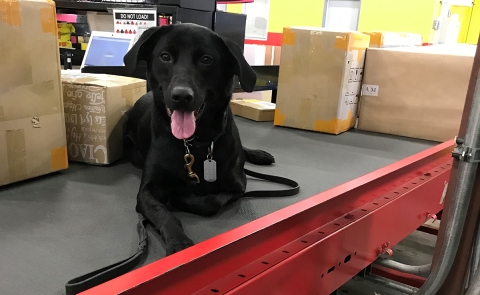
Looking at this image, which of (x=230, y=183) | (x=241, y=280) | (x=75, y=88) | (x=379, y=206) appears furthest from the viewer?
(x=75, y=88)

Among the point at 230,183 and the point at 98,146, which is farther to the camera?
the point at 98,146

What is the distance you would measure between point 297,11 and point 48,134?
23.7ft

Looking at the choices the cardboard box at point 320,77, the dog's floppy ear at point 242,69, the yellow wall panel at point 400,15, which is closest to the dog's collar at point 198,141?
the dog's floppy ear at point 242,69

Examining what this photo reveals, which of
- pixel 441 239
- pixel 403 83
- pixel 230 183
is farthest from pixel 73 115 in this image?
pixel 403 83

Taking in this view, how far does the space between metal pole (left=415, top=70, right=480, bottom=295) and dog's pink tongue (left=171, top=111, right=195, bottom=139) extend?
0.68 metres

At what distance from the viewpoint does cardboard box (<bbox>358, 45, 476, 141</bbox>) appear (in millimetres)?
2027

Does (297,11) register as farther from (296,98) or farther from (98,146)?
(98,146)

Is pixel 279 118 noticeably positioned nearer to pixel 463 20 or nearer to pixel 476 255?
pixel 476 255

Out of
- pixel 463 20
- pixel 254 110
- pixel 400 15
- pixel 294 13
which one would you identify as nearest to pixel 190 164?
pixel 254 110

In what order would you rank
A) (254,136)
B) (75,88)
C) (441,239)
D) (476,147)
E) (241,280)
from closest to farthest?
(241,280) → (476,147) → (441,239) → (75,88) → (254,136)

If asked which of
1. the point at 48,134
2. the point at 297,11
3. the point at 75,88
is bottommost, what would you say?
the point at 48,134

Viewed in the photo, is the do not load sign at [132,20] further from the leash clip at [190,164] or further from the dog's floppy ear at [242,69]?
the leash clip at [190,164]

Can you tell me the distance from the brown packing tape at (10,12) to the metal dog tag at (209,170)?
0.69 m

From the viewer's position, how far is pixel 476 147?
78 centimetres
